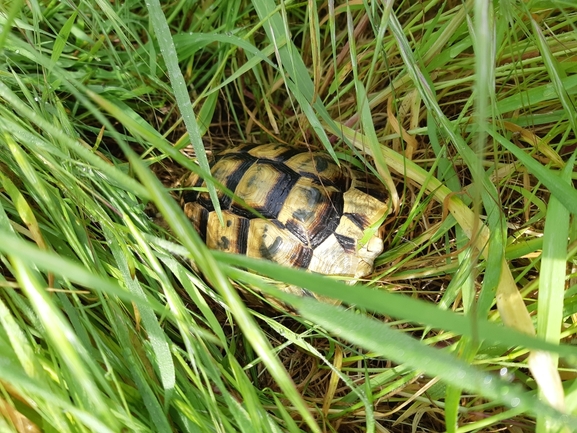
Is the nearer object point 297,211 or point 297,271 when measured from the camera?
point 297,271

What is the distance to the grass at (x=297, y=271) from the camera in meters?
0.51

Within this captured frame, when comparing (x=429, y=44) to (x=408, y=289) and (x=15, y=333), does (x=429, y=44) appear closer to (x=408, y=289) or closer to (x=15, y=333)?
(x=408, y=289)

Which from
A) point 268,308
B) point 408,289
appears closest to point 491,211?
point 408,289

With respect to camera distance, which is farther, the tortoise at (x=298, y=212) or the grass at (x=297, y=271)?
the tortoise at (x=298, y=212)

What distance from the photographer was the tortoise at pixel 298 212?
1.23 m

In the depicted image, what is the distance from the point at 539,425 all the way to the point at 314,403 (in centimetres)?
49

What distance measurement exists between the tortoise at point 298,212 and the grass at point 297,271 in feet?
0.26

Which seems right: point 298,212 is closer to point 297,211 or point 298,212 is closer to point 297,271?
point 297,211

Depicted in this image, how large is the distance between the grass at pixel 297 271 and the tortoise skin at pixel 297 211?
8cm

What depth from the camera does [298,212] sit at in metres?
1.25

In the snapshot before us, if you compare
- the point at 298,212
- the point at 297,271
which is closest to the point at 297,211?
the point at 298,212

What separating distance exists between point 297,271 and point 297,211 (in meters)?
0.76

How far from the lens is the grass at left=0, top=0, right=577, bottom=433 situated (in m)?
0.51

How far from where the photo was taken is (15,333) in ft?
2.19
